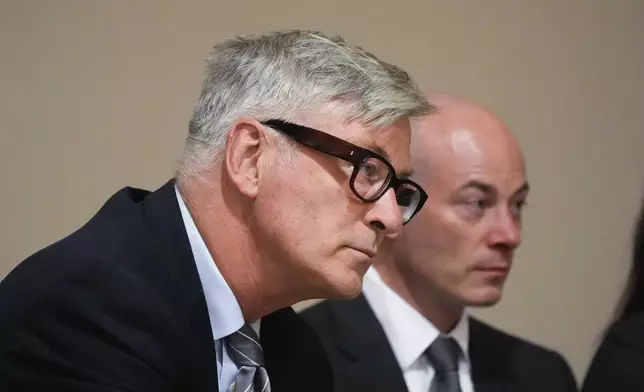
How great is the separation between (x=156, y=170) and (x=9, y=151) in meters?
0.26

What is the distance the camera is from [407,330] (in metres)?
1.40

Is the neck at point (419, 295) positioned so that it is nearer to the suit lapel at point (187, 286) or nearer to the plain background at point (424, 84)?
the plain background at point (424, 84)

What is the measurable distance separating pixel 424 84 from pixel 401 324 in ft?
1.95

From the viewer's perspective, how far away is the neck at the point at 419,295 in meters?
1.42

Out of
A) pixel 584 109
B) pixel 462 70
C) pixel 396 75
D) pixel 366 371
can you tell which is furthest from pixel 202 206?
pixel 584 109

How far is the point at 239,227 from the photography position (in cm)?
99

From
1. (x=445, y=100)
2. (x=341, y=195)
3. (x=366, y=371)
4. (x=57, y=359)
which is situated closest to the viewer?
(x=57, y=359)

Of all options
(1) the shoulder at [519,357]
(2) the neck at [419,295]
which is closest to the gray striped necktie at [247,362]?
(2) the neck at [419,295]

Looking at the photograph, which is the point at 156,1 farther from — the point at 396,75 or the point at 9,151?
the point at 396,75

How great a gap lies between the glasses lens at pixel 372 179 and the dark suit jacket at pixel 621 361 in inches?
20.4

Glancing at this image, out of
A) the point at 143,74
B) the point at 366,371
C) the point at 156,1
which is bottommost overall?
the point at 366,371

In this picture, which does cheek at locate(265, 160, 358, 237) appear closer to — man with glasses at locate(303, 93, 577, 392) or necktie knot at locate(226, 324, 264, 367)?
necktie knot at locate(226, 324, 264, 367)

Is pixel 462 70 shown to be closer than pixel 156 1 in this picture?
No

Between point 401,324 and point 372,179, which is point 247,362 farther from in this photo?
point 401,324
